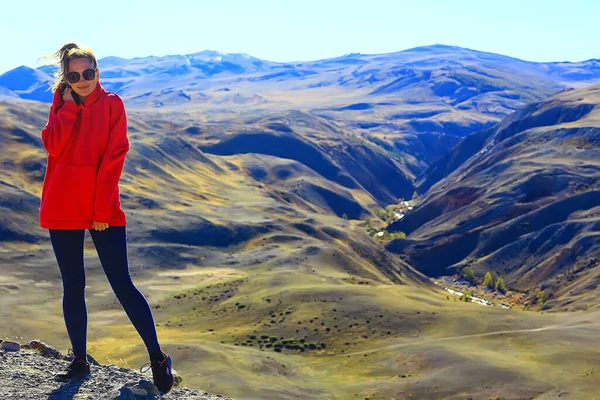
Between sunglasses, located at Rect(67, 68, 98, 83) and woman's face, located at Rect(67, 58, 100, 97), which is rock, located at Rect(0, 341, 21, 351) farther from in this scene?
sunglasses, located at Rect(67, 68, 98, 83)

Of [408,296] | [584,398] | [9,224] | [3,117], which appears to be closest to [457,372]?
[584,398]

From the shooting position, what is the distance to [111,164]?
9953mm

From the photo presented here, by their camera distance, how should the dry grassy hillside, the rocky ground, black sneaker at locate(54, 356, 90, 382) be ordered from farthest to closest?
the dry grassy hillside, black sneaker at locate(54, 356, 90, 382), the rocky ground

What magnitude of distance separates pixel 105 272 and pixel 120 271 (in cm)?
30

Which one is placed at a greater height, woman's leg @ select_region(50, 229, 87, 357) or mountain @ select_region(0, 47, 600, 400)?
woman's leg @ select_region(50, 229, 87, 357)

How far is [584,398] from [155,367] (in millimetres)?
38705

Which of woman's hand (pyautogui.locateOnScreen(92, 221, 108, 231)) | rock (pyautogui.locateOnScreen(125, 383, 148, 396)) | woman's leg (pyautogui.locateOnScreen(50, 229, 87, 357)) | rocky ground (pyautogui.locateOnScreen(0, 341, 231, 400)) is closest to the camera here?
woman's hand (pyautogui.locateOnScreen(92, 221, 108, 231))

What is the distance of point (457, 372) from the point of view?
4784cm

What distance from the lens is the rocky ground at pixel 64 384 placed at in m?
10.1

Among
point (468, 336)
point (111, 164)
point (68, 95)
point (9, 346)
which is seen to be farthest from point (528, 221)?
point (68, 95)

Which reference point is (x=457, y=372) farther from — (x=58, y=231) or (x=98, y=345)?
(x=58, y=231)

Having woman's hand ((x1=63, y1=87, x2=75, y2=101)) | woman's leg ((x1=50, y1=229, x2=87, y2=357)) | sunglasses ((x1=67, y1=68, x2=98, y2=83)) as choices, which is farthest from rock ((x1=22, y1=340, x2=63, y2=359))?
sunglasses ((x1=67, y1=68, x2=98, y2=83))

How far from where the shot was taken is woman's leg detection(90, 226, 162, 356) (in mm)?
9922

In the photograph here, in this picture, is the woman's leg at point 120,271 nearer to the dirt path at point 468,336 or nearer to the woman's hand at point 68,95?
the woman's hand at point 68,95
